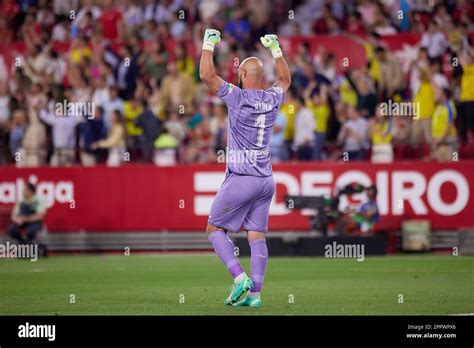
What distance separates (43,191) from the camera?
78.2 feet

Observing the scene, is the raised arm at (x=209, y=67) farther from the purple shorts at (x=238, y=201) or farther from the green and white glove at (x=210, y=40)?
the purple shorts at (x=238, y=201)

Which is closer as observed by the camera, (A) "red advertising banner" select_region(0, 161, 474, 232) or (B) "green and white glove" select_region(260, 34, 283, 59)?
(B) "green and white glove" select_region(260, 34, 283, 59)

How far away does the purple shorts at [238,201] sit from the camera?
1381 cm

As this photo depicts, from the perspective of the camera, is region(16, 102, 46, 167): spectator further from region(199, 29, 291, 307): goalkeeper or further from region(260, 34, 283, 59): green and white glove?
region(199, 29, 291, 307): goalkeeper

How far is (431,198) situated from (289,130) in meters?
3.30

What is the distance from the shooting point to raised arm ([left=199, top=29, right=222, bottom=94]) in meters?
13.5

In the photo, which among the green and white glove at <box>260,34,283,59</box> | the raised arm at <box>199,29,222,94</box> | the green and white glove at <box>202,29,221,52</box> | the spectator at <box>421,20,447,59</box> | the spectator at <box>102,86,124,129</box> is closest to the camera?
the raised arm at <box>199,29,222,94</box>

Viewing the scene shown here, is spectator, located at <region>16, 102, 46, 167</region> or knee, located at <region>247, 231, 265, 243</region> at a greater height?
spectator, located at <region>16, 102, 46, 167</region>

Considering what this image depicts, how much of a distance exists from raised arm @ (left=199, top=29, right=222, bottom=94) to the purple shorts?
112 centimetres

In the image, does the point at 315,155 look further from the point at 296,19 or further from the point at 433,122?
the point at 296,19

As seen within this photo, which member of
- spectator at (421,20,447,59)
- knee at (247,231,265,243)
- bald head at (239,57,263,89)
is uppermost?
spectator at (421,20,447,59)

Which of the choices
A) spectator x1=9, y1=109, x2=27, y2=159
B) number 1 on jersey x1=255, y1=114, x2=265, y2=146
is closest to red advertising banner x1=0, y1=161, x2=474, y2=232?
spectator x1=9, y1=109, x2=27, y2=159

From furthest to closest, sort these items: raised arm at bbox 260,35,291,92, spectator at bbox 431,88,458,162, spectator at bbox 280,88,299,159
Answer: spectator at bbox 280,88,299,159 → spectator at bbox 431,88,458,162 → raised arm at bbox 260,35,291,92
